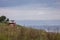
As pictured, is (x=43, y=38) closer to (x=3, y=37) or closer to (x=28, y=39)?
(x=28, y=39)

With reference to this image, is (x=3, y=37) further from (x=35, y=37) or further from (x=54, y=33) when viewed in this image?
(x=54, y=33)

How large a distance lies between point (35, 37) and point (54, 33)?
102 centimetres

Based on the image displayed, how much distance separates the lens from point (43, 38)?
7.14 meters

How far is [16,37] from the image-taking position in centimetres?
693

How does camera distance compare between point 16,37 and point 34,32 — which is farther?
point 34,32

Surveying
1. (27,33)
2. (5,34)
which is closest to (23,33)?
(27,33)

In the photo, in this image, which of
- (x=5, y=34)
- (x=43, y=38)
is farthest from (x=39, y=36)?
(x=5, y=34)

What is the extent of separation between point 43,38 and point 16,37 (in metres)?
0.88

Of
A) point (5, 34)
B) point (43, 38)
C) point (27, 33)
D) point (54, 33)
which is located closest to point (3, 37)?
point (5, 34)

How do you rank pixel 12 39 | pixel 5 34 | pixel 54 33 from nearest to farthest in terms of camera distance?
pixel 12 39 → pixel 5 34 → pixel 54 33

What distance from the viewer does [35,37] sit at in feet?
23.3

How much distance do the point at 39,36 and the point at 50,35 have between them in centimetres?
59

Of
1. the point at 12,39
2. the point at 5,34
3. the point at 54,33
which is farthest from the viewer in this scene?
the point at 54,33

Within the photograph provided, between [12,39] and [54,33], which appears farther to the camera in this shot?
[54,33]
